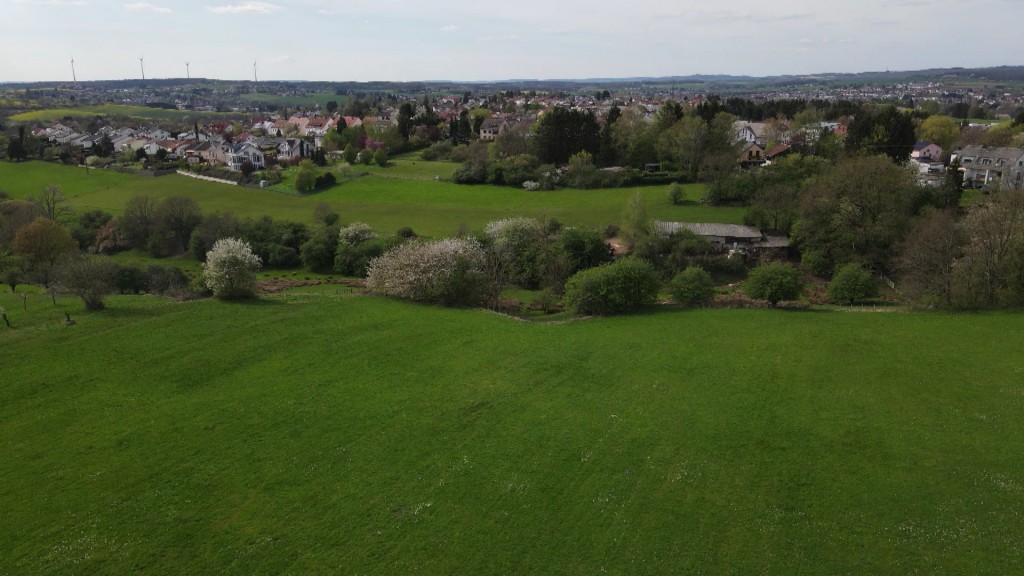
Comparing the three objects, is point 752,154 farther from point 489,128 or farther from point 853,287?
point 853,287

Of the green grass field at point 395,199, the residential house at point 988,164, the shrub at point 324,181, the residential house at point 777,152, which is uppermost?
the residential house at point 777,152

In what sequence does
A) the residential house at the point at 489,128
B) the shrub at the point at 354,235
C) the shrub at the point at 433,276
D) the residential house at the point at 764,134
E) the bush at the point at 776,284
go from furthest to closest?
the residential house at the point at 489,128, the residential house at the point at 764,134, the shrub at the point at 354,235, the shrub at the point at 433,276, the bush at the point at 776,284

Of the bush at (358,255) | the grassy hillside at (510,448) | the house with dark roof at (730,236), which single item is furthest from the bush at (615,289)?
the bush at (358,255)

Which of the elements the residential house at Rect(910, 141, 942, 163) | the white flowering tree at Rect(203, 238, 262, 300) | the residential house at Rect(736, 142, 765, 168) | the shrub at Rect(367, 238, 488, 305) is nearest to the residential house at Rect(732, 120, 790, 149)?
the residential house at Rect(736, 142, 765, 168)

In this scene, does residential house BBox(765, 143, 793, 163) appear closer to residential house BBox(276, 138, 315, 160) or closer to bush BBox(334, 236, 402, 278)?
bush BBox(334, 236, 402, 278)

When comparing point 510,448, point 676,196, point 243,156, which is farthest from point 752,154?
point 510,448

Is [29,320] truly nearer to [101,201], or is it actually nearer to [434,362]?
[434,362]

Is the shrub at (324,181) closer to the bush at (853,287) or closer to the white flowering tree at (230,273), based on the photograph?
the white flowering tree at (230,273)
